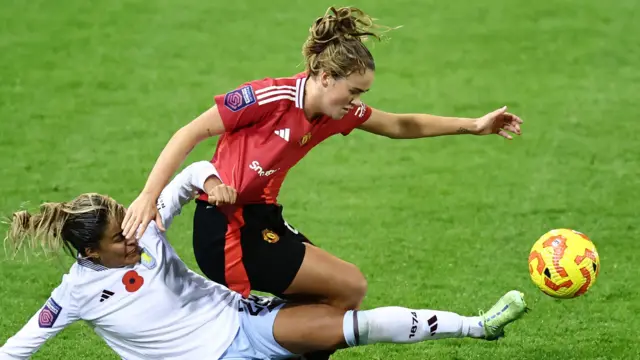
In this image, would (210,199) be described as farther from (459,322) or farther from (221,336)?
(459,322)

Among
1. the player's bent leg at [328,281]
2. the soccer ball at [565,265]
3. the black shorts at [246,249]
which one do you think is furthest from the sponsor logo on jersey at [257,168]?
the soccer ball at [565,265]

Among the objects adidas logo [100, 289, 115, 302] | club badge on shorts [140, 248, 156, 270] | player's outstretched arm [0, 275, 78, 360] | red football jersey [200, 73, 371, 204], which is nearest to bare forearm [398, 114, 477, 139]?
red football jersey [200, 73, 371, 204]

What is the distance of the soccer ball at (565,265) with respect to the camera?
4578 millimetres

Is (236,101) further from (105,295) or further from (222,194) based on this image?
(105,295)

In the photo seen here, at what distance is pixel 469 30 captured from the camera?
999cm

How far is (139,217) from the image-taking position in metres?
4.01

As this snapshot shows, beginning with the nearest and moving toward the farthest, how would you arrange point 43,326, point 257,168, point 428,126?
point 43,326 → point 257,168 → point 428,126

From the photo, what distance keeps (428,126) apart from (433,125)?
0.09 ft

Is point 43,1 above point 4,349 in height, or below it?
above

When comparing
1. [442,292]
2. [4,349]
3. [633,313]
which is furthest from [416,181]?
[4,349]

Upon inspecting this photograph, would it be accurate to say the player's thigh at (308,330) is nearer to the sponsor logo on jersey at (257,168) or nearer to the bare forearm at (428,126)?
the sponsor logo on jersey at (257,168)

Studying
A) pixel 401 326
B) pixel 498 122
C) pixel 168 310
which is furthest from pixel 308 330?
pixel 498 122

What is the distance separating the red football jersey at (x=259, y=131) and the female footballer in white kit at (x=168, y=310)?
0.16 m

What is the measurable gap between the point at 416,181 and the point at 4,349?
3.90 meters
